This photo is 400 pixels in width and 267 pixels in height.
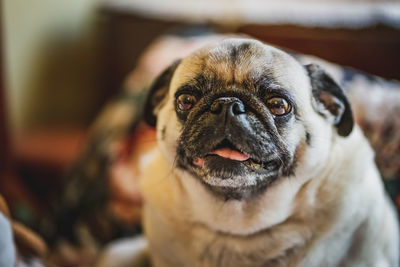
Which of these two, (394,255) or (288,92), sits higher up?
(288,92)

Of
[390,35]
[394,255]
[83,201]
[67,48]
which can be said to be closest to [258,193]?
[394,255]

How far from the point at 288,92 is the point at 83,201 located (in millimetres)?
1082

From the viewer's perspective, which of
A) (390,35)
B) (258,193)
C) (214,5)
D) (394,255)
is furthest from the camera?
(214,5)

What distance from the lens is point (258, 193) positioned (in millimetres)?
897

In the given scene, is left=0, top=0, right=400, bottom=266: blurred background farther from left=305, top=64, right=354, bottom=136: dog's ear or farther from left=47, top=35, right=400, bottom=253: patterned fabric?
left=305, top=64, right=354, bottom=136: dog's ear

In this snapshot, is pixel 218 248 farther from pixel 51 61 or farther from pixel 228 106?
pixel 51 61

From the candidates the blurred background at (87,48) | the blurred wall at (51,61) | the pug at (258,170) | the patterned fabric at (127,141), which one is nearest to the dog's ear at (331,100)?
the pug at (258,170)

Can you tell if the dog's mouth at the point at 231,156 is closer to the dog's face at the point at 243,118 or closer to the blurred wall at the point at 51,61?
the dog's face at the point at 243,118

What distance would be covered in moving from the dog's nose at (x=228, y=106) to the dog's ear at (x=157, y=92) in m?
0.21

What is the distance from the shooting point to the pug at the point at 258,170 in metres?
0.79

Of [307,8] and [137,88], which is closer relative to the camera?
[137,88]

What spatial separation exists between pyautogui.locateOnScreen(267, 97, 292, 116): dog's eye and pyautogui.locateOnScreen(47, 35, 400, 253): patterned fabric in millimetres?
607

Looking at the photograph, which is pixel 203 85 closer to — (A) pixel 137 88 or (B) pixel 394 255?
(B) pixel 394 255

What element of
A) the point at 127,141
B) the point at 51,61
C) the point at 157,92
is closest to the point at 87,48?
the point at 51,61
